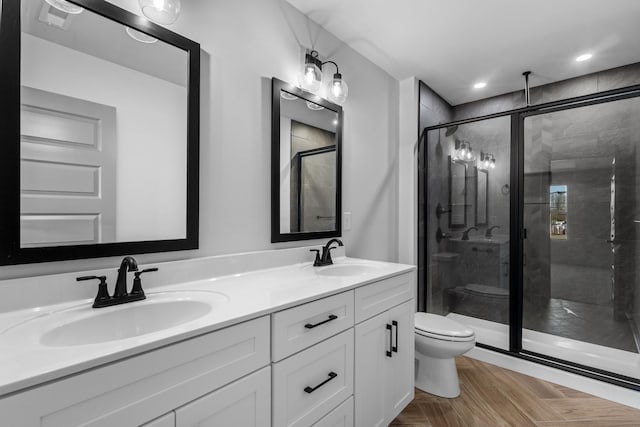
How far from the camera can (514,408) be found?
1.80 m

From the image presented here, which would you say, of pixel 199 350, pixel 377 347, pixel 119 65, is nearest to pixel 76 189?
pixel 119 65

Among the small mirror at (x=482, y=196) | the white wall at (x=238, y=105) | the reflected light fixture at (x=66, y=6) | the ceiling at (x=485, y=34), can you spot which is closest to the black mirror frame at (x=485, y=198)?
the small mirror at (x=482, y=196)

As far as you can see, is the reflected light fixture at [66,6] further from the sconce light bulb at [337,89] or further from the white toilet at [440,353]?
the white toilet at [440,353]

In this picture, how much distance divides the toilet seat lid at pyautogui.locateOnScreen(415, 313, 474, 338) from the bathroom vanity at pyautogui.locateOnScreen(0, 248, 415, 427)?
36 cm

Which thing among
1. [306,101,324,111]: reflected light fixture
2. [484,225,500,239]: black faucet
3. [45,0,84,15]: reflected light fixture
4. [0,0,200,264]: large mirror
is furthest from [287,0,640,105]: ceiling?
[484,225,500,239]: black faucet

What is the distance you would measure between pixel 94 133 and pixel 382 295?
1.35 metres

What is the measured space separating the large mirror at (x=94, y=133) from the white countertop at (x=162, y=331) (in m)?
0.20

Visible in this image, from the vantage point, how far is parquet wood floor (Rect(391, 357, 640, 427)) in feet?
5.49

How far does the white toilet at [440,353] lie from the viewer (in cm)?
185

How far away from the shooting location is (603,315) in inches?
89.5

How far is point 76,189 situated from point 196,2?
0.93 m

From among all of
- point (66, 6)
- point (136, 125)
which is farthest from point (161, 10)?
point (136, 125)

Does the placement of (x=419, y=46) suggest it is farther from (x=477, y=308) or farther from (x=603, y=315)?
(x=603, y=315)

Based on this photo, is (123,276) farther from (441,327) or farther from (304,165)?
(441,327)
